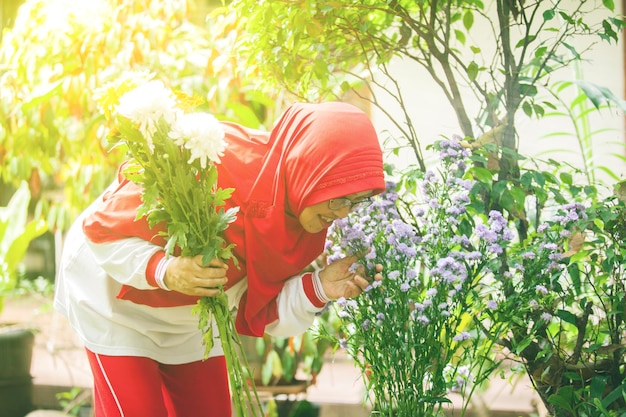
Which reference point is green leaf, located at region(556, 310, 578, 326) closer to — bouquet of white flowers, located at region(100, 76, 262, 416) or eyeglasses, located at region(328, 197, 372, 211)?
eyeglasses, located at region(328, 197, 372, 211)

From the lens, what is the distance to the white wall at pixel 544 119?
79.4 inches

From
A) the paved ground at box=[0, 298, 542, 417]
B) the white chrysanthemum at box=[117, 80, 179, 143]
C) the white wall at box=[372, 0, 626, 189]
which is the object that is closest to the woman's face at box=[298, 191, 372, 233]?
the white chrysanthemum at box=[117, 80, 179, 143]

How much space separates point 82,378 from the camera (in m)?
3.69

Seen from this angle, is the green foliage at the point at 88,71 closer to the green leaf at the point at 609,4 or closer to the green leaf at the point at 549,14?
the green leaf at the point at 549,14

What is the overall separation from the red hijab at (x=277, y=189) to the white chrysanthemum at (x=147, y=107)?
0.72 feet

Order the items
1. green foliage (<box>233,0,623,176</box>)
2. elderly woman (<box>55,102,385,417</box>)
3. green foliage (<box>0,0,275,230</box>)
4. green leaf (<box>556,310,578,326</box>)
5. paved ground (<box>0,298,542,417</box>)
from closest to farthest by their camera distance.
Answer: elderly woman (<box>55,102,385,417</box>), green leaf (<box>556,310,578,326</box>), green foliage (<box>233,0,623,176</box>), paved ground (<box>0,298,542,417</box>), green foliage (<box>0,0,275,230</box>)

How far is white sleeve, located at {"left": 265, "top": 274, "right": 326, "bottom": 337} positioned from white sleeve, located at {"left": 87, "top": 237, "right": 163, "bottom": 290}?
0.29 metres

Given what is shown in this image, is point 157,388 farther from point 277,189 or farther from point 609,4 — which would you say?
point 609,4

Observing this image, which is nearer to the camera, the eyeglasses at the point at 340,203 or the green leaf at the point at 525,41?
the eyeglasses at the point at 340,203

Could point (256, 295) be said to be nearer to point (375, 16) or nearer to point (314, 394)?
point (375, 16)

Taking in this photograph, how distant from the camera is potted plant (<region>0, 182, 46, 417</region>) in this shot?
127 inches

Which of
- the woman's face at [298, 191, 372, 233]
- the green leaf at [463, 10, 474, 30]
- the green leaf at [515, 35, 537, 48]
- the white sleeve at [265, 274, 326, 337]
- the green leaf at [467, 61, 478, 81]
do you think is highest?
the green leaf at [463, 10, 474, 30]

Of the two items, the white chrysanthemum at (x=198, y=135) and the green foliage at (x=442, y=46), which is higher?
the green foliage at (x=442, y=46)

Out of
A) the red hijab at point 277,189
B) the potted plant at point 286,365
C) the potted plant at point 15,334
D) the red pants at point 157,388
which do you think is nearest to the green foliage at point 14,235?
the potted plant at point 15,334
